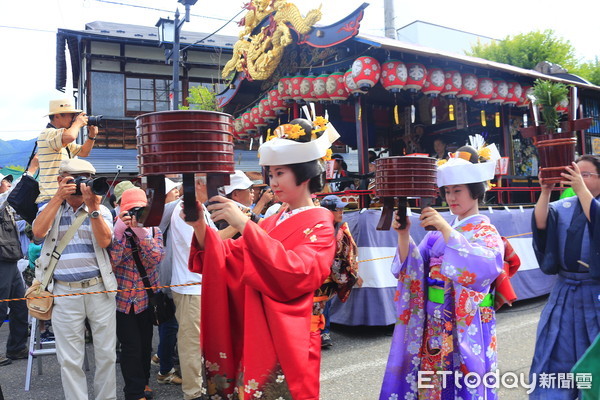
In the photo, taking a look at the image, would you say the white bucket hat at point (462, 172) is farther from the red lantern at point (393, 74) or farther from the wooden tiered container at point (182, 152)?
the red lantern at point (393, 74)

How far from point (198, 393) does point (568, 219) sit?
322 centimetres

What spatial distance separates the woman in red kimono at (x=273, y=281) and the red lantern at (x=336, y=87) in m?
5.10

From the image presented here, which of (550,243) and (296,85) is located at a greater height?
(296,85)

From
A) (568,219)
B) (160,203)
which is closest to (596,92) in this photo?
(568,219)

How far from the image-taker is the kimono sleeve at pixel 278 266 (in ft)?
5.98

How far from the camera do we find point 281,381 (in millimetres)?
1987

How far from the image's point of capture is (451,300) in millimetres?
2832

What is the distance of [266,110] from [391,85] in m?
3.32

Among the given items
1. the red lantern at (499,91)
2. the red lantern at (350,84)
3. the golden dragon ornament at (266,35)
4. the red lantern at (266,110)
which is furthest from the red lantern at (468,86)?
the red lantern at (266,110)

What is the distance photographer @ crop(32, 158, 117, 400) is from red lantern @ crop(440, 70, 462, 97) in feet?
19.8

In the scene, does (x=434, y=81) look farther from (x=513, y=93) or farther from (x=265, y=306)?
(x=265, y=306)

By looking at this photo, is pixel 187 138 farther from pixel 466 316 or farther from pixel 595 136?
pixel 595 136

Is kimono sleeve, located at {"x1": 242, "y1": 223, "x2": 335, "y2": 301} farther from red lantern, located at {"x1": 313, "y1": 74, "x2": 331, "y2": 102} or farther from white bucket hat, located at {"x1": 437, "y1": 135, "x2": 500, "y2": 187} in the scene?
red lantern, located at {"x1": 313, "y1": 74, "x2": 331, "y2": 102}

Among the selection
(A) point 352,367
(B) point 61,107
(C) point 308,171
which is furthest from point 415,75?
(C) point 308,171
